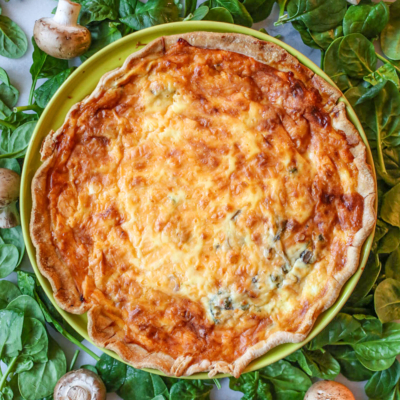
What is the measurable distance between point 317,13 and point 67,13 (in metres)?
1.57

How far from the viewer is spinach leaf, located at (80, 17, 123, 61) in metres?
2.76

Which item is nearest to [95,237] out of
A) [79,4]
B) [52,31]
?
[52,31]

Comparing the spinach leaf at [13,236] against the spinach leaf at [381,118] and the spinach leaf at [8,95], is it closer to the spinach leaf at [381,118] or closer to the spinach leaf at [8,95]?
the spinach leaf at [8,95]

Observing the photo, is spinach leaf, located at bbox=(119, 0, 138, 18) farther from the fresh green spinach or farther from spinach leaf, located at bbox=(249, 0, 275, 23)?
spinach leaf, located at bbox=(249, 0, 275, 23)

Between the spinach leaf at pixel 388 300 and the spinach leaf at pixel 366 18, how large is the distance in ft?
5.33

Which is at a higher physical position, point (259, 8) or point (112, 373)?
point (259, 8)

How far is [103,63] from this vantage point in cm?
249

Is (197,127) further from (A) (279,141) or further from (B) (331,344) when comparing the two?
(B) (331,344)

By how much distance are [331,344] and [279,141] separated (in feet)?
4.70

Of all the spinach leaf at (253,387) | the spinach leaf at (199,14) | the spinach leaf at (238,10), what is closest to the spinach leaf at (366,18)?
the spinach leaf at (238,10)

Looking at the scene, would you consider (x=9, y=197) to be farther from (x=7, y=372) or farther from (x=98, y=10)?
(x=98, y=10)

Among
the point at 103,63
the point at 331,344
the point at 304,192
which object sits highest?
the point at 103,63

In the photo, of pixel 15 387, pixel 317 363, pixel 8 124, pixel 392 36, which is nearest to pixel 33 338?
pixel 15 387

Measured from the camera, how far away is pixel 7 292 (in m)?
2.84
